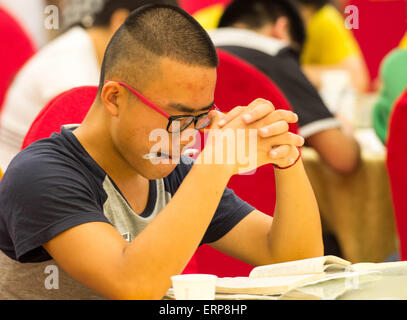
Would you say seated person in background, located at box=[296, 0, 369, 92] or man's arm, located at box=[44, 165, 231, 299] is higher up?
seated person in background, located at box=[296, 0, 369, 92]

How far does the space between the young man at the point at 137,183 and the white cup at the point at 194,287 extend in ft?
0.26

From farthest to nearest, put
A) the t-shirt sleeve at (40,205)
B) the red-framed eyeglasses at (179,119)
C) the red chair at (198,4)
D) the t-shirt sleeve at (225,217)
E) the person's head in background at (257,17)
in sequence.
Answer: the red chair at (198,4)
the person's head in background at (257,17)
the t-shirt sleeve at (225,217)
the red-framed eyeglasses at (179,119)
the t-shirt sleeve at (40,205)

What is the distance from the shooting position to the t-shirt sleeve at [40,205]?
1041 mm

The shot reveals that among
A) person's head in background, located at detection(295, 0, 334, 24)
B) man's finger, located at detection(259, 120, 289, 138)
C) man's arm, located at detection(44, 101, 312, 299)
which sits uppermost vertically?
person's head in background, located at detection(295, 0, 334, 24)

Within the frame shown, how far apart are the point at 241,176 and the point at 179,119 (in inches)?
21.5

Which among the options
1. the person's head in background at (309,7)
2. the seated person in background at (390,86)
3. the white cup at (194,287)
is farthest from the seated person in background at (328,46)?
the white cup at (194,287)

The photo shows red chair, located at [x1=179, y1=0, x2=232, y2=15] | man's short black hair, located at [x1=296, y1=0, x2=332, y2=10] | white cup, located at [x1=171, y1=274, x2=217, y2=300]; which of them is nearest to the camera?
white cup, located at [x1=171, y1=274, x2=217, y2=300]

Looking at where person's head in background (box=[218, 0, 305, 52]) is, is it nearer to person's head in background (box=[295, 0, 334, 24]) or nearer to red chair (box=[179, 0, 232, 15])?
person's head in background (box=[295, 0, 334, 24])

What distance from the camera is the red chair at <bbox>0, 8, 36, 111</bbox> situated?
9.02ft

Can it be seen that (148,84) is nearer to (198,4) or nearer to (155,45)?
(155,45)

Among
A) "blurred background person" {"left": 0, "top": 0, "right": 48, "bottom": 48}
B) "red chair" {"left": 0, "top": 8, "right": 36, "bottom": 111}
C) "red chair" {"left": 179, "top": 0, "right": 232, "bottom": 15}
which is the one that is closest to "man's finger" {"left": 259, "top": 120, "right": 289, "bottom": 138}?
"red chair" {"left": 0, "top": 8, "right": 36, "bottom": 111}

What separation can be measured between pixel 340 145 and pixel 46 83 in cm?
93

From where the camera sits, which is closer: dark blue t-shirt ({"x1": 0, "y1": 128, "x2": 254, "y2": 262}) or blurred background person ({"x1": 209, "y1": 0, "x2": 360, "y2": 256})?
dark blue t-shirt ({"x1": 0, "y1": 128, "x2": 254, "y2": 262})

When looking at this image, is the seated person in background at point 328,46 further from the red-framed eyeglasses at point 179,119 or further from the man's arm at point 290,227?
the red-framed eyeglasses at point 179,119
